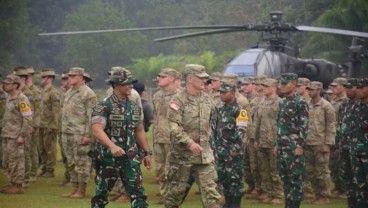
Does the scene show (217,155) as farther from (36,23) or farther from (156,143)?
(36,23)

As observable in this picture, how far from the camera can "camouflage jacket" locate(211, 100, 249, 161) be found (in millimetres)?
12948

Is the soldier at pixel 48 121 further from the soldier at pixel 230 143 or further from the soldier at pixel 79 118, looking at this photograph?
the soldier at pixel 230 143

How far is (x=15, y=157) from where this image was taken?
1459 centimetres

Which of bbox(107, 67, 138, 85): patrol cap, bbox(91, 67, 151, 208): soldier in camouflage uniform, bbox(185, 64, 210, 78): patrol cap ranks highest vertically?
bbox(185, 64, 210, 78): patrol cap

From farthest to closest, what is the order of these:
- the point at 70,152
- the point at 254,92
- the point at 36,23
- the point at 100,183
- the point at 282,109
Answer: the point at 36,23
the point at 254,92
the point at 70,152
the point at 282,109
the point at 100,183

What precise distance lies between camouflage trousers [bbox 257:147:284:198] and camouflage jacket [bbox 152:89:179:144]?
4.99 feet

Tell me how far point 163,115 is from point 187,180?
378cm

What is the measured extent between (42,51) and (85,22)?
3.08m

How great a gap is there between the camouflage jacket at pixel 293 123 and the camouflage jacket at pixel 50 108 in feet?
18.7

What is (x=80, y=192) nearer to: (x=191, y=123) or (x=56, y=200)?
(x=56, y=200)

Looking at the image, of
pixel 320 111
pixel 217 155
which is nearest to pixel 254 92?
pixel 320 111

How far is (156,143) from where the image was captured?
15219 millimetres

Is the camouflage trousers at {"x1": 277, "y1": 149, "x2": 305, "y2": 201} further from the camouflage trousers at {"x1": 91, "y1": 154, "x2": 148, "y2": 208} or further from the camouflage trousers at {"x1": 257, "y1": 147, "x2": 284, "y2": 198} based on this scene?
the camouflage trousers at {"x1": 91, "y1": 154, "x2": 148, "y2": 208}

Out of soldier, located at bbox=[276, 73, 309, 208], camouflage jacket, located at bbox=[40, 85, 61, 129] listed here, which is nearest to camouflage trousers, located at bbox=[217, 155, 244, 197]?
soldier, located at bbox=[276, 73, 309, 208]
